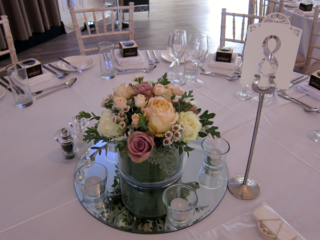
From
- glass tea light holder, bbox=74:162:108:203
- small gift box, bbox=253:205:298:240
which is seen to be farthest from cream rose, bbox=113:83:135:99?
small gift box, bbox=253:205:298:240

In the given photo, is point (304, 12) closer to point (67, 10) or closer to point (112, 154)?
point (112, 154)

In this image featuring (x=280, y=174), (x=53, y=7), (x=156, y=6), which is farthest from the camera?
(x=156, y=6)

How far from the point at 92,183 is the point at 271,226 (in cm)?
54

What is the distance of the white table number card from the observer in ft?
2.17

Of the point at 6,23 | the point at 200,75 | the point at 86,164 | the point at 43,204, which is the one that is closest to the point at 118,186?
the point at 86,164

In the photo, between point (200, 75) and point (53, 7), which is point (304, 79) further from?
point (53, 7)

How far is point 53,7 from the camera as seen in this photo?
423cm

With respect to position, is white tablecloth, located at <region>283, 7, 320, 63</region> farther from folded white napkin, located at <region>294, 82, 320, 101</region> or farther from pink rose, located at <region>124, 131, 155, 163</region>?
pink rose, located at <region>124, 131, 155, 163</region>

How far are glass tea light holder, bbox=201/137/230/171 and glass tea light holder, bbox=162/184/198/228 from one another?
20 centimetres

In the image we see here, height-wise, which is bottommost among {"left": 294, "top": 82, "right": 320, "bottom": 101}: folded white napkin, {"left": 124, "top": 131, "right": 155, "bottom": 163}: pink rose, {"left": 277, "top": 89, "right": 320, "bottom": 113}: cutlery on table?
{"left": 277, "top": 89, "right": 320, "bottom": 113}: cutlery on table

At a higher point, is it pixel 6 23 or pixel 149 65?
pixel 6 23

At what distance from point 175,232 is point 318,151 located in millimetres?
664

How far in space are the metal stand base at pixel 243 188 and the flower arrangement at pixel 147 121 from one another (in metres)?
0.24

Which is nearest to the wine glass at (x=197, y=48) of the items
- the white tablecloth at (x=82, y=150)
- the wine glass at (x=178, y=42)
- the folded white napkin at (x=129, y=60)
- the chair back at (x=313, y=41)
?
the wine glass at (x=178, y=42)
